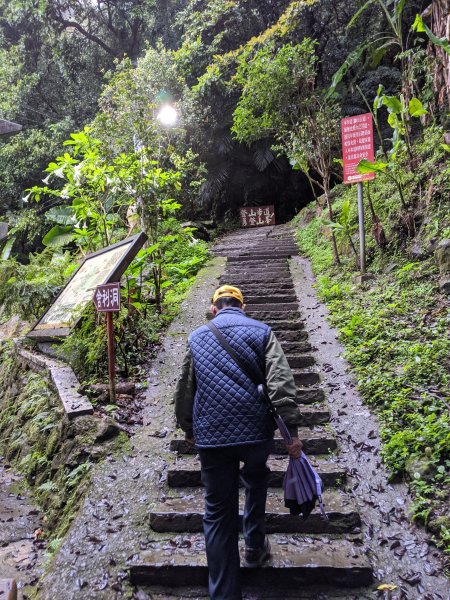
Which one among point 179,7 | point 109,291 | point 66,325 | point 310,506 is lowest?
point 310,506

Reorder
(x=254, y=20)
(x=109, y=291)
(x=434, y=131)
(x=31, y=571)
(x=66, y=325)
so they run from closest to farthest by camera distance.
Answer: (x=31, y=571)
(x=109, y=291)
(x=66, y=325)
(x=434, y=131)
(x=254, y=20)

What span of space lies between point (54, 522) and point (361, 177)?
20.2 feet

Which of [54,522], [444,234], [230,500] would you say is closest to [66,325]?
[54,522]

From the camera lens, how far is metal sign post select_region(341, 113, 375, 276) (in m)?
6.97

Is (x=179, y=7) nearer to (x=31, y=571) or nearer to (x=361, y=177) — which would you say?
(x=361, y=177)

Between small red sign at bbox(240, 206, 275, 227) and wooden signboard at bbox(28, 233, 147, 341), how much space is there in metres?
9.96

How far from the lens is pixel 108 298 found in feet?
15.0

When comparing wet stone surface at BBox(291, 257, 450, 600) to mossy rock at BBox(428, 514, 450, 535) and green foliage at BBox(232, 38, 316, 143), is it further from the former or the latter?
green foliage at BBox(232, 38, 316, 143)

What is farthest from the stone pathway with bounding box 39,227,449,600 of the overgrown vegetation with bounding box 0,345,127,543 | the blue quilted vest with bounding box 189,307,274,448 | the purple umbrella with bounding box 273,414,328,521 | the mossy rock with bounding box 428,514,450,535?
the blue quilted vest with bounding box 189,307,274,448

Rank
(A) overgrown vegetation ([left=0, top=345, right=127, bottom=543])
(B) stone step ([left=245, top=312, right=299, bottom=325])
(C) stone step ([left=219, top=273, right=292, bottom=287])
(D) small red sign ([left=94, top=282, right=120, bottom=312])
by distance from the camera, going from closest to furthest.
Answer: (A) overgrown vegetation ([left=0, top=345, right=127, bottom=543]) < (D) small red sign ([left=94, top=282, right=120, bottom=312]) < (B) stone step ([left=245, top=312, right=299, bottom=325]) < (C) stone step ([left=219, top=273, right=292, bottom=287])

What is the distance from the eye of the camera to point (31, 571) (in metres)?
3.30

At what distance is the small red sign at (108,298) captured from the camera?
15.0 feet

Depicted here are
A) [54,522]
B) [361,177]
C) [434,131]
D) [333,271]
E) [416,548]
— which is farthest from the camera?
[333,271]

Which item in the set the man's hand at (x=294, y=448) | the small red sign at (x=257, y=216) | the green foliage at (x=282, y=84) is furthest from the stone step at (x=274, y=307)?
the small red sign at (x=257, y=216)
